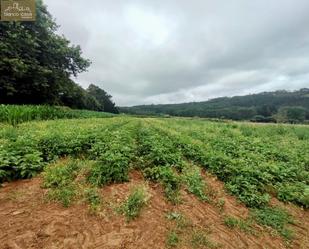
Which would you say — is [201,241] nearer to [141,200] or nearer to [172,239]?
[172,239]

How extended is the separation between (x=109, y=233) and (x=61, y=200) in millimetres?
1204

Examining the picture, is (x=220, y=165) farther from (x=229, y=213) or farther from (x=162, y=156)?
(x=229, y=213)

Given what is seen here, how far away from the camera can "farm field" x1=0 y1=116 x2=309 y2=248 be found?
3.76m

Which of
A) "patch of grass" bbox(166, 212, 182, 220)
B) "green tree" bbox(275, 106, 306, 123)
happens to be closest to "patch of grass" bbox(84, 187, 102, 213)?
"patch of grass" bbox(166, 212, 182, 220)

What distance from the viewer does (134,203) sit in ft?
14.8

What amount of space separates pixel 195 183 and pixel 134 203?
1.68m

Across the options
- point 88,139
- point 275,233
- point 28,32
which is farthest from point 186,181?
point 28,32

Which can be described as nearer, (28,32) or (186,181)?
(186,181)

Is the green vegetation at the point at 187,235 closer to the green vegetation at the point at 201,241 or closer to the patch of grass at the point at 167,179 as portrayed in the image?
the green vegetation at the point at 201,241

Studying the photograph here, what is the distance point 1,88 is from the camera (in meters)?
23.2

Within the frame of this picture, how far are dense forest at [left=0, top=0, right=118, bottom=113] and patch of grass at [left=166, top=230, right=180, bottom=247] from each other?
22.2 meters

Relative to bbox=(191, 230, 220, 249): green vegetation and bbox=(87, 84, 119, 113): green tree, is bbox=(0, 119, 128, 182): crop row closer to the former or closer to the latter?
bbox=(191, 230, 220, 249): green vegetation

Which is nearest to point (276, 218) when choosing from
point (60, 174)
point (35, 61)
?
point (60, 174)

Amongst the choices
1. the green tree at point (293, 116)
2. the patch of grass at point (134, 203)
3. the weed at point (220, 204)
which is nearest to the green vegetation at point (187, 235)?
the patch of grass at point (134, 203)
